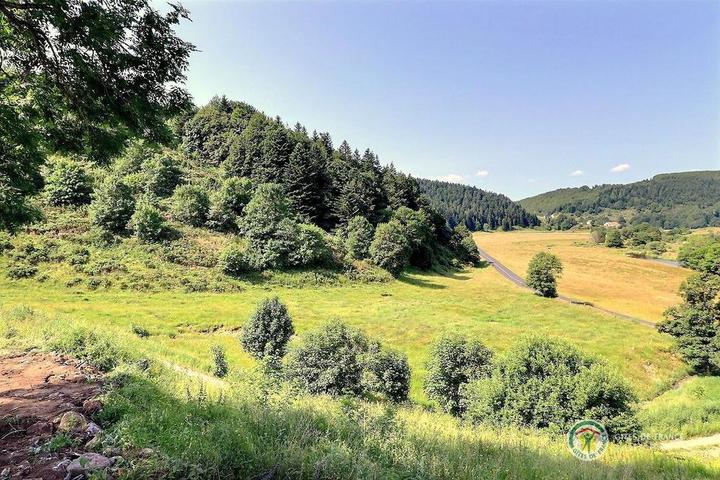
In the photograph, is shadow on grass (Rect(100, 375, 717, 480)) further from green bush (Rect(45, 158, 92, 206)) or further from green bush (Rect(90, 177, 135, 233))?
green bush (Rect(45, 158, 92, 206))

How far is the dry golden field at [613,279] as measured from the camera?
58.3 metres

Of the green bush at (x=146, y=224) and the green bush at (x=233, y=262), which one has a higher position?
the green bush at (x=146, y=224)

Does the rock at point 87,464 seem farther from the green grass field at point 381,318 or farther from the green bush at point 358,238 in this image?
the green bush at point 358,238

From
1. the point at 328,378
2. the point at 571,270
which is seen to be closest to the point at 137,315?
the point at 328,378

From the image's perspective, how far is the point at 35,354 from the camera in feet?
30.6

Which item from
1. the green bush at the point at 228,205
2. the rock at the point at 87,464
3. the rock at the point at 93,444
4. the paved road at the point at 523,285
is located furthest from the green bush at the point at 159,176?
the rock at the point at 87,464

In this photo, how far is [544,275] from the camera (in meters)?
59.1

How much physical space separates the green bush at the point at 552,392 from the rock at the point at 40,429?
40.6 ft

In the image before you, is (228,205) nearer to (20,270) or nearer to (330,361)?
(20,270)

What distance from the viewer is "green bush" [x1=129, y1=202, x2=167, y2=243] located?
47.7 meters

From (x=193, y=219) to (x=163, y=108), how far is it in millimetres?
53916

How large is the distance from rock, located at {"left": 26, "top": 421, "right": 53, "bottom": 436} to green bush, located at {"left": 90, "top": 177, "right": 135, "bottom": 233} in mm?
49821

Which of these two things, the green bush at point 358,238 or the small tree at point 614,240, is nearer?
the green bush at point 358,238

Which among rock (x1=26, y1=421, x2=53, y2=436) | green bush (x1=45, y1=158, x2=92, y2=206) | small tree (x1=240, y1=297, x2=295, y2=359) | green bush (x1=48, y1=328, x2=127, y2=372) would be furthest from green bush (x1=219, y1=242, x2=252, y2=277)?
rock (x1=26, y1=421, x2=53, y2=436)
